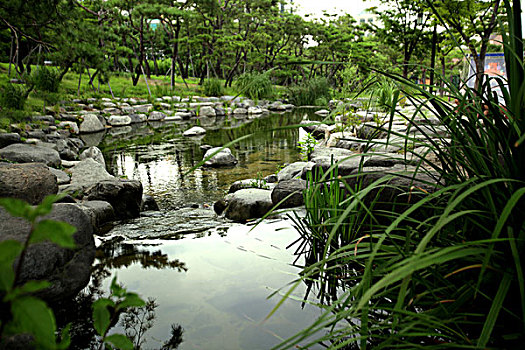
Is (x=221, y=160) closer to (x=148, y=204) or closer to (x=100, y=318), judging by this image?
(x=148, y=204)

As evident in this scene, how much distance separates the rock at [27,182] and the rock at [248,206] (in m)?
1.51

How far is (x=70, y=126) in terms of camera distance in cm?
1001

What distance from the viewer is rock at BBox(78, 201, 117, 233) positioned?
330 centimetres

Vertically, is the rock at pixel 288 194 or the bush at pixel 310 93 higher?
the bush at pixel 310 93

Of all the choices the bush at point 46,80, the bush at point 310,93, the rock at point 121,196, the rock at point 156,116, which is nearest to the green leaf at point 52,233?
the rock at point 121,196

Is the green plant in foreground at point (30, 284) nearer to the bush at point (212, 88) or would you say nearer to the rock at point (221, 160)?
the rock at point (221, 160)

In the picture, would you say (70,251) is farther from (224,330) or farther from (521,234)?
(521,234)

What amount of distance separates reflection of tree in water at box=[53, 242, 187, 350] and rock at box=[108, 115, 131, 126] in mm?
9876

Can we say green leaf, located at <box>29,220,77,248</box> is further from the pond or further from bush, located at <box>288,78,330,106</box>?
bush, located at <box>288,78,330,106</box>

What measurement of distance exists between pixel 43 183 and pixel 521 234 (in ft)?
10.9

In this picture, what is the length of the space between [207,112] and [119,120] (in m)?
4.12

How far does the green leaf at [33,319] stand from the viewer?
1.36 ft

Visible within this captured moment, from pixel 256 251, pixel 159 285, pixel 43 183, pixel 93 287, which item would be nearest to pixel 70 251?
pixel 93 287

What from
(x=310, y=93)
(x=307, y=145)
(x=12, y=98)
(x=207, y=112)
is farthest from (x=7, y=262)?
(x=310, y=93)
